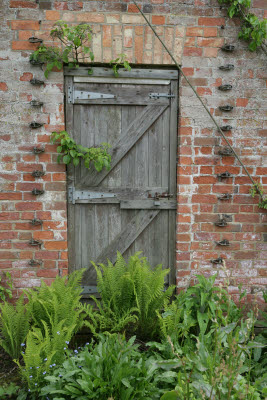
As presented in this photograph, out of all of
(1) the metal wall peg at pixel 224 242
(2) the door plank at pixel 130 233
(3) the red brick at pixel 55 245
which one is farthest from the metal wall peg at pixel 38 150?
(1) the metal wall peg at pixel 224 242

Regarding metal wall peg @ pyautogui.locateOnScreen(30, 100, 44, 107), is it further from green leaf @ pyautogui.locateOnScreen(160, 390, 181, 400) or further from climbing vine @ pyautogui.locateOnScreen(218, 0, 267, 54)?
green leaf @ pyautogui.locateOnScreen(160, 390, 181, 400)

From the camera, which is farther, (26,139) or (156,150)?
(156,150)

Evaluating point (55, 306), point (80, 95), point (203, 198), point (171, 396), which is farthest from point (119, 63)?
point (171, 396)

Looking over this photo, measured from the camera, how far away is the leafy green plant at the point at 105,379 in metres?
2.19

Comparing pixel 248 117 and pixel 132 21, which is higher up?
pixel 132 21

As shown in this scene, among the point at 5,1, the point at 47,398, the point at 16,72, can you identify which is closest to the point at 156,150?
the point at 16,72

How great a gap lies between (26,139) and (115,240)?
1277 millimetres

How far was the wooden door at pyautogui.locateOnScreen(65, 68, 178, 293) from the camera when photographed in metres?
3.35

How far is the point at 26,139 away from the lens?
3.26 m

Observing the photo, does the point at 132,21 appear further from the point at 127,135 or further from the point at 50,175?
the point at 50,175

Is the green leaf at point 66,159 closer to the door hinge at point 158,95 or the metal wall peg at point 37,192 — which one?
the metal wall peg at point 37,192

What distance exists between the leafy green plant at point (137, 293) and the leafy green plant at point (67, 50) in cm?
182

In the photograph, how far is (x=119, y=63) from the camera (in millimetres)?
3236

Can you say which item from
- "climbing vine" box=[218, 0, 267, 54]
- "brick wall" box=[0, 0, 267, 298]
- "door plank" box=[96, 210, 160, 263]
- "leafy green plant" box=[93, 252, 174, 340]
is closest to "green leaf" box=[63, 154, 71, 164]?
"brick wall" box=[0, 0, 267, 298]
